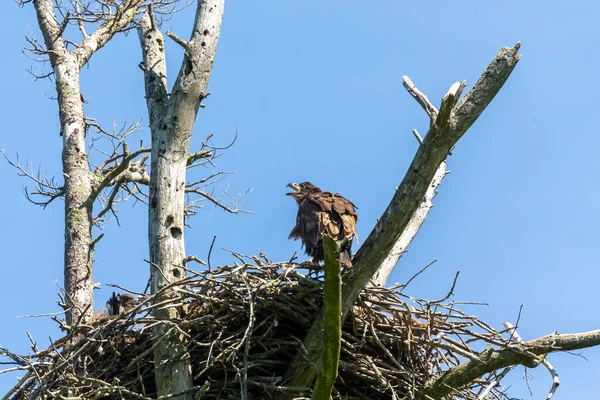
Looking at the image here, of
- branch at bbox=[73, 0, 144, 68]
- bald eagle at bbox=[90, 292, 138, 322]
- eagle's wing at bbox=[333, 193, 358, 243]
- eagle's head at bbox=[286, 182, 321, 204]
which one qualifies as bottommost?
bald eagle at bbox=[90, 292, 138, 322]

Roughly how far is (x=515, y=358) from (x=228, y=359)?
2.05 metres

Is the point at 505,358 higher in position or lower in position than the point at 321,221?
lower

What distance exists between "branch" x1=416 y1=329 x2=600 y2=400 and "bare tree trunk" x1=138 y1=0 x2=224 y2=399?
187cm

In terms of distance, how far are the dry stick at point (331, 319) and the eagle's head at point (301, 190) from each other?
295cm

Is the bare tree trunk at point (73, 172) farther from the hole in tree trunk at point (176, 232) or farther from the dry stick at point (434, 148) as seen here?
the dry stick at point (434, 148)

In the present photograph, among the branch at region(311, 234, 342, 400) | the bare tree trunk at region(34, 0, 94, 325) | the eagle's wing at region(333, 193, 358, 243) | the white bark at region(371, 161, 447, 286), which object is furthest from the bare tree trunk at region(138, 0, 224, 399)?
the white bark at region(371, 161, 447, 286)

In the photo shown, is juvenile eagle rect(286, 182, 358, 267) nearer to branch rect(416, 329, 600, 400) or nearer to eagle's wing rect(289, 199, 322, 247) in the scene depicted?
eagle's wing rect(289, 199, 322, 247)

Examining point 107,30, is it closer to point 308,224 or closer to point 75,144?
point 75,144

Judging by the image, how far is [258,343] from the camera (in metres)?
7.25

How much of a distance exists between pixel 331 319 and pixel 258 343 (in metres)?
1.67

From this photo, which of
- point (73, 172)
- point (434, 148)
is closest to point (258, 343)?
point (434, 148)

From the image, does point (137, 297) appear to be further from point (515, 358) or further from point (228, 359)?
point (515, 358)

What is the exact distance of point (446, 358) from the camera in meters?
7.40

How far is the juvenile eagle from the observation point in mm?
7715
